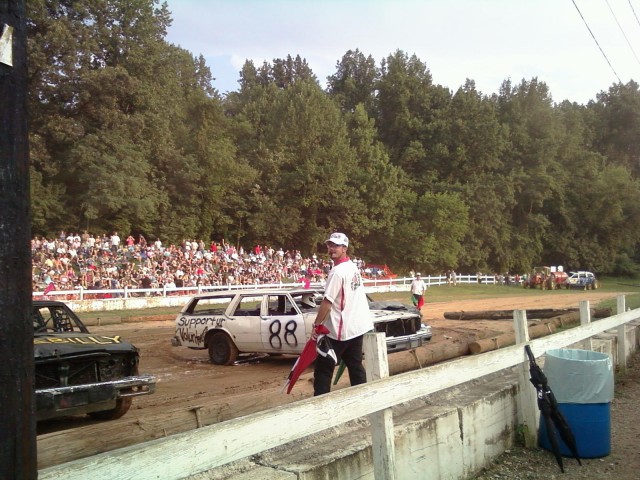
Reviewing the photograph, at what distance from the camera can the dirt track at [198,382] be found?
593cm

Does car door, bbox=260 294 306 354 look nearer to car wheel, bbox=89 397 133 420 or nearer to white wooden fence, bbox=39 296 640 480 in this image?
car wheel, bbox=89 397 133 420

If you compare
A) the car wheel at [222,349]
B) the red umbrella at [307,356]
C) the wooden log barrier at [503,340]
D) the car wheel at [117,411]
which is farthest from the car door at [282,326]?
the red umbrella at [307,356]

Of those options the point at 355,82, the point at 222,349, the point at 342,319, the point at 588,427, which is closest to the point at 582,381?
the point at 588,427

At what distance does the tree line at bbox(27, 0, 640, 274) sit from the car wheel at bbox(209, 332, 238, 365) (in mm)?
29803

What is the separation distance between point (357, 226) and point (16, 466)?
56.9m

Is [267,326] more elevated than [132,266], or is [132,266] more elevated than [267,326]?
[132,266]

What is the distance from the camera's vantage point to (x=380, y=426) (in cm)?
388

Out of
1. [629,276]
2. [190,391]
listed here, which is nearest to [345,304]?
[190,391]

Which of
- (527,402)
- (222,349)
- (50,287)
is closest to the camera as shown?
(527,402)

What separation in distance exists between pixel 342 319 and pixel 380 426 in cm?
171

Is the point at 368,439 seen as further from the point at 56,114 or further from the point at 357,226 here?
the point at 357,226

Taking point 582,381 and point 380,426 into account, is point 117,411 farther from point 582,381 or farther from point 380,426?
point 582,381

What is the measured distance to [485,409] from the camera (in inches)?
223

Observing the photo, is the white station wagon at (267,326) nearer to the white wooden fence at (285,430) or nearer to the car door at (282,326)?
the car door at (282,326)
